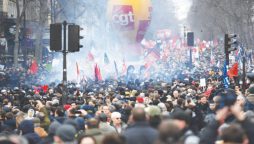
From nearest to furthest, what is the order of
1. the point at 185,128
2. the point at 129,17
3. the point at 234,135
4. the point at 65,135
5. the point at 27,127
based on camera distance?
the point at 234,135 < the point at 185,128 < the point at 65,135 < the point at 27,127 < the point at 129,17

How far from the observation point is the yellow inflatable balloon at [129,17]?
6200 centimetres

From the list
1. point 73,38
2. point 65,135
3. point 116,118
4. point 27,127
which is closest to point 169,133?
point 65,135

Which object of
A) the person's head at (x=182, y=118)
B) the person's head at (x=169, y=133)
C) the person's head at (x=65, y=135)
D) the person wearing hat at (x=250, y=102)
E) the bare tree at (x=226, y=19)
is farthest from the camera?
the bare tree at (x=226, y=19)

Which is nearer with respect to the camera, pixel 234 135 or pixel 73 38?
pixel 234 135

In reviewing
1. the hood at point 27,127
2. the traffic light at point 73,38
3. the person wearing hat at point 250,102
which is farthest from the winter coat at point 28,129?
the traffic light at point 73,38

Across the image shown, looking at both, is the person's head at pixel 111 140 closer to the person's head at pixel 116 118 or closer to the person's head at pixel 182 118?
the person's head at pixel 182 118

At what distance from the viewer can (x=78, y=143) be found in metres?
10.1

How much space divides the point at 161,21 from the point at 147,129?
5126 inches

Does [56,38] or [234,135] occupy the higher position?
[56,38]

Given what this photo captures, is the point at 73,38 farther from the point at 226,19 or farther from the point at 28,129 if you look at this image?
the point at 226,19

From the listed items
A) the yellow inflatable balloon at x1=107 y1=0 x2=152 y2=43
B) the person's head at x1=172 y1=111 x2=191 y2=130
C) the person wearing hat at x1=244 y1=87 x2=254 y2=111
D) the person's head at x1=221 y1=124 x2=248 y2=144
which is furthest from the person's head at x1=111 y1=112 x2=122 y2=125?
the yellow inflatable balloon at x1=107 y1=0 x2=152 y2=43

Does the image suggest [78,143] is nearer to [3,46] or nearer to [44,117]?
[44,117]

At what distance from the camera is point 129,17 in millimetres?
62188

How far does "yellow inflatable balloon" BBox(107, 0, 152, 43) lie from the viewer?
6200cm
